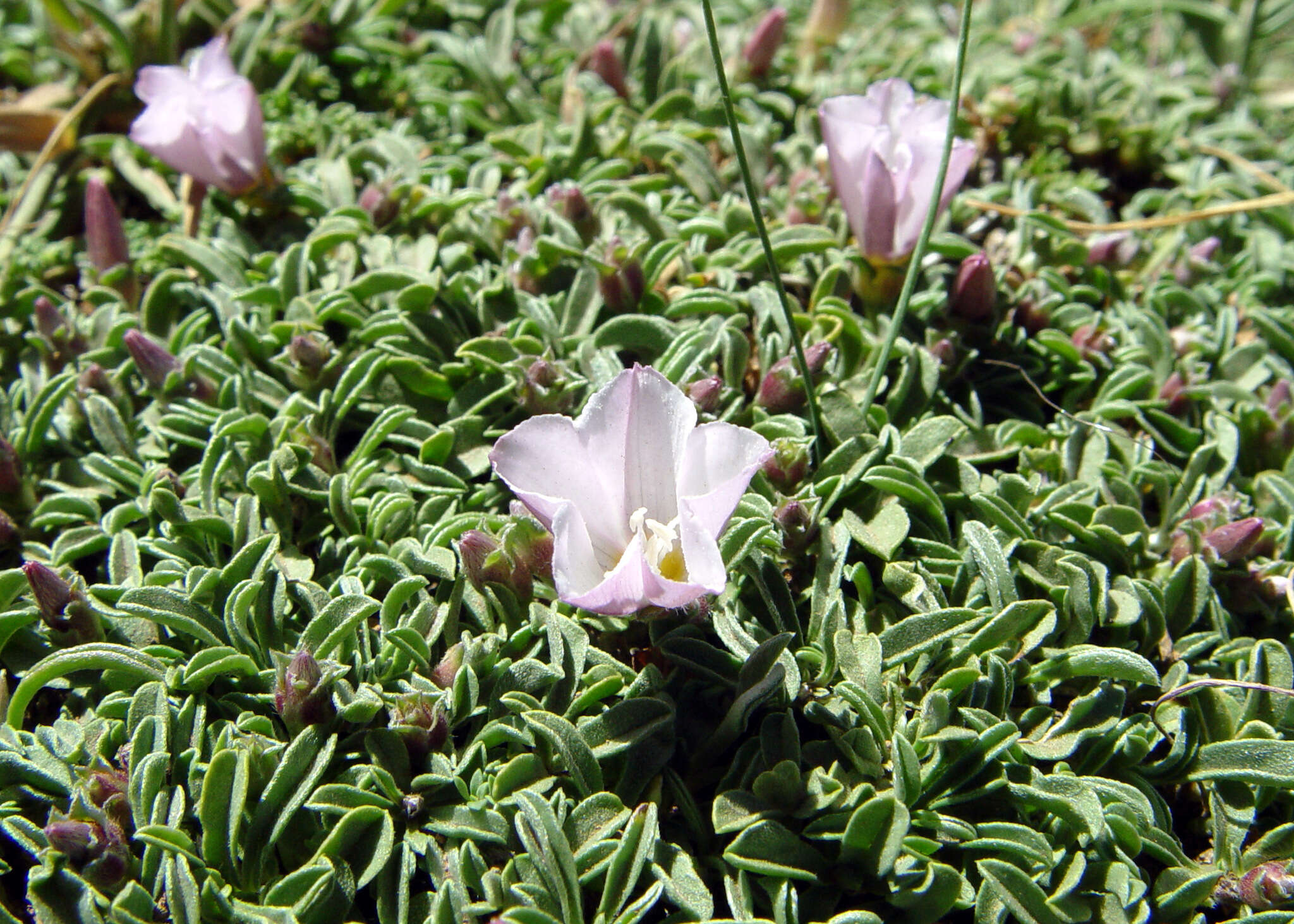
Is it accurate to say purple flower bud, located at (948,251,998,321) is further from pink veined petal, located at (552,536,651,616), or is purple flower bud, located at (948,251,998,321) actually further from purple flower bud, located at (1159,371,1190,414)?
pink veined petal, located at (552,536,651,616)

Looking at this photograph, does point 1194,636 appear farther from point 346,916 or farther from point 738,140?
point 346,916

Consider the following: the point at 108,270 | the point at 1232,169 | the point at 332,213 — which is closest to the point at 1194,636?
the point at 1232,169

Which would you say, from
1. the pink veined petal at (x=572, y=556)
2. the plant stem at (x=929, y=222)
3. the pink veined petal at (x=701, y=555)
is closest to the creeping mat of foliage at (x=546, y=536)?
the plant stem at (x=929, y=222)

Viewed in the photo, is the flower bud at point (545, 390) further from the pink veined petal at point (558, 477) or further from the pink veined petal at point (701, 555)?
the pink veined petal at point (701, 555)

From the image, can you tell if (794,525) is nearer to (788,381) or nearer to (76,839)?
(788,381)

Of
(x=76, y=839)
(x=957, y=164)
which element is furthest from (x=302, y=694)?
(x=957, y=164)
